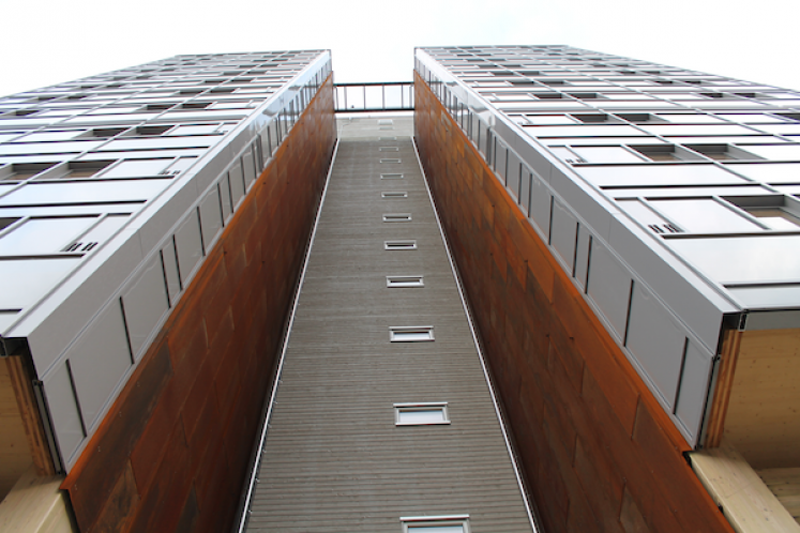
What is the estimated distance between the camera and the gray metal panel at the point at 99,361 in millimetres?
6285

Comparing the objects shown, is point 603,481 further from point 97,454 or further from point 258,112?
point 258,112

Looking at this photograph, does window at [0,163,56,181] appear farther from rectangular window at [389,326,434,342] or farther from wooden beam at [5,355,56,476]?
rectangular window at [389,326,434,342]

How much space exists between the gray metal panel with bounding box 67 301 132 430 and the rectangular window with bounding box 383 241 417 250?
14592 mm

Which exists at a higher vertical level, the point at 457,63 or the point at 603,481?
the point at 457,63

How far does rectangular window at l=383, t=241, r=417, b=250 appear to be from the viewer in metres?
21.4

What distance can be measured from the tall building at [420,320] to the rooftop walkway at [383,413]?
64mm

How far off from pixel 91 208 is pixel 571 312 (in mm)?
8622

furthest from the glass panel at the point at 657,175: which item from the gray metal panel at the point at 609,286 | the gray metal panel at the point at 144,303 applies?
the gray metal panel at the point at 144,303

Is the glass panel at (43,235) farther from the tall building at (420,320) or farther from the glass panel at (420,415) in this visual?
the glass panel at (420,415)

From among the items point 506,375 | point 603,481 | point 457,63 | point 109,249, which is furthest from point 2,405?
point 457,63

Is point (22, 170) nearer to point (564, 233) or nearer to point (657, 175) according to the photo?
point (564, 233)

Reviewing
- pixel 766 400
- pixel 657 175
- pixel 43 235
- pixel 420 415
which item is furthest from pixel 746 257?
pixel 43 235

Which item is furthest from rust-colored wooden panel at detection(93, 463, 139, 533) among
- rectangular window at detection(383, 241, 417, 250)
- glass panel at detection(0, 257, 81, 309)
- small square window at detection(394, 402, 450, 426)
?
rectangular window at detection(383, 241, 417, 250)

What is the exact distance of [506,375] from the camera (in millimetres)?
14609
